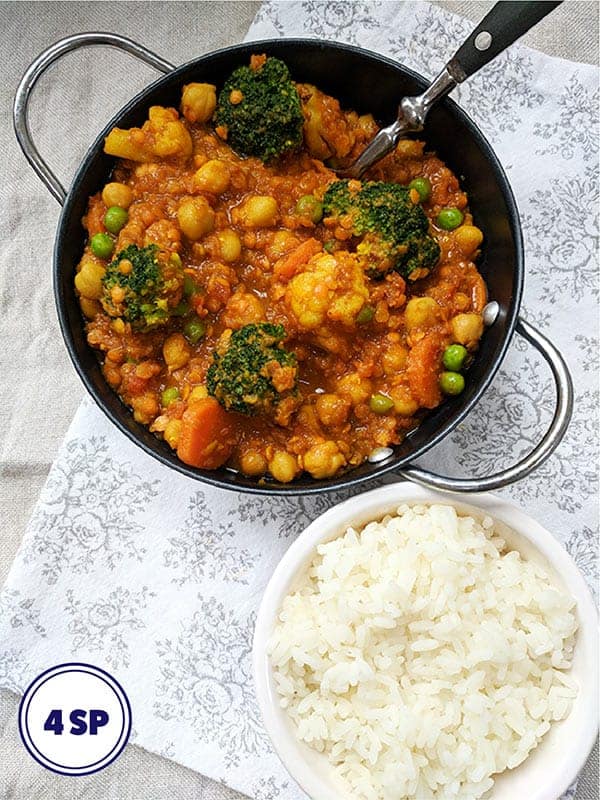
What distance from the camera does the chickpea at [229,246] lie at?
3.28m

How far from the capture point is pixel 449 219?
3.40 m

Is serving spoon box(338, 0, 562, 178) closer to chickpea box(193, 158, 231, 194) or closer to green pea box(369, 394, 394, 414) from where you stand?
chickpea box(193, 158, 231, 194)

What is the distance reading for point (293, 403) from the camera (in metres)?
3.16

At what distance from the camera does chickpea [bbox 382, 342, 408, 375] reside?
3266 millimetres

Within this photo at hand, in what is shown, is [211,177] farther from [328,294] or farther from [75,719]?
[75,719]

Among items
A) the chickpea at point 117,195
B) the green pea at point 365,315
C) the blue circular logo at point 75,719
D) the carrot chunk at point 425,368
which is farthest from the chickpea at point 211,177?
the blue circular logo at point 75,719

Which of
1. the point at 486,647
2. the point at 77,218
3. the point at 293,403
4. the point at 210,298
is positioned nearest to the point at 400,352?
the point at 293,403

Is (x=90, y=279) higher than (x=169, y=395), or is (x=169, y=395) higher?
(x=90, y=279)

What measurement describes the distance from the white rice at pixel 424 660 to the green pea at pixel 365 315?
73cm

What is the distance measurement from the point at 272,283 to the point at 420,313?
0.54 meters

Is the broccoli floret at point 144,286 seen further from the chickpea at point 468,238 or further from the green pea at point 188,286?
the chickpea at point 468,238

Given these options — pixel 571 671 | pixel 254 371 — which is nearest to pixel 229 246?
pixel 254 371

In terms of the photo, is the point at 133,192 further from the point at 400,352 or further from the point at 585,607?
the point at 585,607

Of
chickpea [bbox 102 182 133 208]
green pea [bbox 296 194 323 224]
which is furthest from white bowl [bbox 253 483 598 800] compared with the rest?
chickpea [bbox 102 182 133 208]
